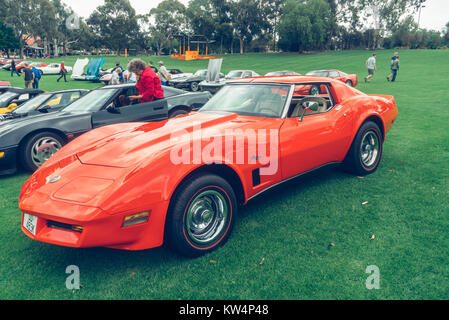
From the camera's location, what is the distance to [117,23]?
72.1m

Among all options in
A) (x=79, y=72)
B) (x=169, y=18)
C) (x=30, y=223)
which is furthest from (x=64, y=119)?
(x=169, y=18)

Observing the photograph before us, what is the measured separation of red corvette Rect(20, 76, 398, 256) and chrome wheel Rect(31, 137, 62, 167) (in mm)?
2203

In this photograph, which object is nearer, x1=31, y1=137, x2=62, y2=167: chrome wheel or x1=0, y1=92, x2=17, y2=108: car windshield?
x1=31, y1=137, x2=62, y2=167: chrome wheel

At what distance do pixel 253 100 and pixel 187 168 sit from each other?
5.18ft

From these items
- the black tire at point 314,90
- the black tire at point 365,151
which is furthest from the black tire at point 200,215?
the black tire at point 314,90

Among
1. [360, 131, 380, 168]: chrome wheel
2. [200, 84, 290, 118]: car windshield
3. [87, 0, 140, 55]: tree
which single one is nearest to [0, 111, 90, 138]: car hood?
[200, 84, 290, 118]: car windshield

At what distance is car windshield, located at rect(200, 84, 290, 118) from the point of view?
356 centimetres

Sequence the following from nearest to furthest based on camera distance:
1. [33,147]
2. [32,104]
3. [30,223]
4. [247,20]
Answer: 1. [30,223]
2. [33,147]
3. [32,104]
4. [247,20]

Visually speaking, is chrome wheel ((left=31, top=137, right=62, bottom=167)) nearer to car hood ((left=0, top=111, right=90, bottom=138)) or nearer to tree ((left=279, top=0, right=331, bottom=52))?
car hood ((left=0, top=111, right=90, bottom=138))

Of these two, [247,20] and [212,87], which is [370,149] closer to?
[212,87]

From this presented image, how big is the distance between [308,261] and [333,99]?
233 centimetres

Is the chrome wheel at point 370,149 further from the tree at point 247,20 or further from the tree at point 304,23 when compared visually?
the tree at point 247,20

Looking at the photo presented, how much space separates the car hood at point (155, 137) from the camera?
2.59 metres
